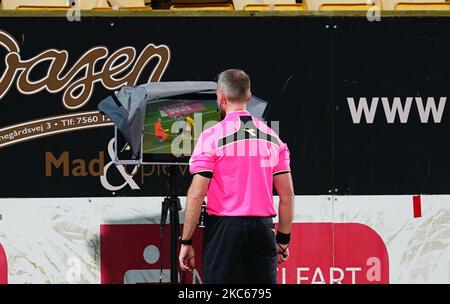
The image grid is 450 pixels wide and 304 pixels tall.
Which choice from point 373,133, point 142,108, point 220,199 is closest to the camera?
point 220,199

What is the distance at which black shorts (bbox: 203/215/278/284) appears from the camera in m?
5.49

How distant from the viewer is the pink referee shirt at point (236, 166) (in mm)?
5508

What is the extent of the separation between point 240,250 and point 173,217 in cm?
101

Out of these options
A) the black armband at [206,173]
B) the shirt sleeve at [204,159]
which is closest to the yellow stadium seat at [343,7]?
the shirt sleeve at [204,159]

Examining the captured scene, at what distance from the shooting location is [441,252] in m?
6.74

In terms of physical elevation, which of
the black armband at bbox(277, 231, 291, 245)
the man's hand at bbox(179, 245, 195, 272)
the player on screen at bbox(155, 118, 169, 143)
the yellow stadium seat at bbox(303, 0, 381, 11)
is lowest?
the man's hand at bbox(179, 245, 195, 272)

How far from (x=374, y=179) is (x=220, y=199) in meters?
1.64

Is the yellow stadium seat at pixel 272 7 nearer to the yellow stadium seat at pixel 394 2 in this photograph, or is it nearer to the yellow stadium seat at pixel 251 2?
the yellow stadium seat at pixel 251 2

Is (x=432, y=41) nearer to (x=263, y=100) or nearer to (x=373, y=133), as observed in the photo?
(x=373, y=133)

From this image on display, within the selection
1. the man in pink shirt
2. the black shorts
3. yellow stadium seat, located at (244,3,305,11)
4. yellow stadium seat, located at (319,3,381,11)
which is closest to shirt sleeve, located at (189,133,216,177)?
the man in pink shirt

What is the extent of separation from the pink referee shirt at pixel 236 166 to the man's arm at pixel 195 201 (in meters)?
0.06

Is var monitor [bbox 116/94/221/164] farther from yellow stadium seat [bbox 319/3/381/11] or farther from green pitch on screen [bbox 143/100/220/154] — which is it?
yellow stadium seat [bbox 319/3/381/11]

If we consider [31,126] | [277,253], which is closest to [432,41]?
[277,253]

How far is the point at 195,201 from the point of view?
5484mm
